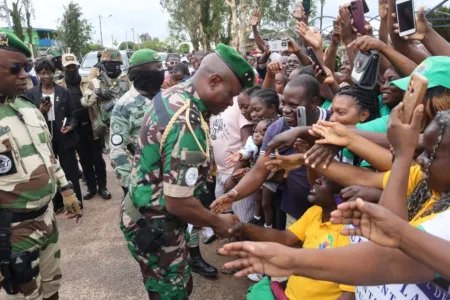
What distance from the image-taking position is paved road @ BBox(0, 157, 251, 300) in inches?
130

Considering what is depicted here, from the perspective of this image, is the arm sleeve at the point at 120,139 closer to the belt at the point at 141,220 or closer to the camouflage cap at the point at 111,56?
the belt at the point at 141,220

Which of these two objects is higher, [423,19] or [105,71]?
[423,19]

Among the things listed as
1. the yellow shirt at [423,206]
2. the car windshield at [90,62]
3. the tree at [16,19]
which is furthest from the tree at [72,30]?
the yellow shirt at [423,206]

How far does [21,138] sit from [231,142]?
1.89 meters

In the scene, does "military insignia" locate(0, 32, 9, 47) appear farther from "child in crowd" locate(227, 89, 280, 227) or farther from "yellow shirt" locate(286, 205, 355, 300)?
"yellow shirt" locate(286, 205, 355, 300)

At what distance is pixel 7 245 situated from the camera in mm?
2318

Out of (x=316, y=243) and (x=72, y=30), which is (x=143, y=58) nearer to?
(x=316, y=243)

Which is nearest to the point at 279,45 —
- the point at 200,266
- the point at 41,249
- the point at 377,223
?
the point at 200,266

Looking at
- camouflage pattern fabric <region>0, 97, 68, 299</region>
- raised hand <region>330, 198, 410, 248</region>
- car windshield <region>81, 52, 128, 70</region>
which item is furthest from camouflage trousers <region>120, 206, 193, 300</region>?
car windshield <region>81, 52, 128, 70</region>

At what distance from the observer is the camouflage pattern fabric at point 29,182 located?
234 centimetres

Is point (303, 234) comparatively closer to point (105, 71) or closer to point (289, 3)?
point (105, 71)

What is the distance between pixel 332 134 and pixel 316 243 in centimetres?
69

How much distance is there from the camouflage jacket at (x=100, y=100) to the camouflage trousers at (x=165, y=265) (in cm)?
281

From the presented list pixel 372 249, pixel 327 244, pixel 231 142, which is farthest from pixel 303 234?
pixel 231 142
